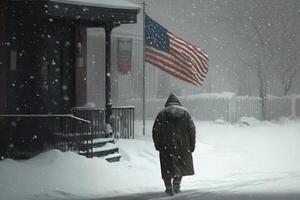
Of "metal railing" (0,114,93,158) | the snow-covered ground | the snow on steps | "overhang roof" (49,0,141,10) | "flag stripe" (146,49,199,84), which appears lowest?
the snow-covered ground

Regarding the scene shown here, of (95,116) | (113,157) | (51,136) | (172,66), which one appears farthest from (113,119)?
(51,136)

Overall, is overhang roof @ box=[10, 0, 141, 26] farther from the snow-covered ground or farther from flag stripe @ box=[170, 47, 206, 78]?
the snow-covered ground

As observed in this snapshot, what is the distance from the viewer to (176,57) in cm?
2236

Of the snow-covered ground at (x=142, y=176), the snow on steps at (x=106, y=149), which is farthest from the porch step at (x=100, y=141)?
the snow-covered ground at (x=142, y=176)

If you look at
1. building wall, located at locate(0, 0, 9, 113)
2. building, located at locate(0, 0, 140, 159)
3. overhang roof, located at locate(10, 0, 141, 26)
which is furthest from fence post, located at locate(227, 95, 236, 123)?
building wall, located at locate(0, 0, 9, 113)

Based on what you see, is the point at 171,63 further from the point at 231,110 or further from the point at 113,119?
the point at 231,110

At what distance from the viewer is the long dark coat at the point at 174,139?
12.6 metres

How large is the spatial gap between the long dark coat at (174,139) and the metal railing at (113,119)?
16.3 feet

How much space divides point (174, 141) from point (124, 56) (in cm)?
1773

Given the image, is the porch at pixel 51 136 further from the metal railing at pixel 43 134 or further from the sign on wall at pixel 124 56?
the sign on wall at pixel 124 56

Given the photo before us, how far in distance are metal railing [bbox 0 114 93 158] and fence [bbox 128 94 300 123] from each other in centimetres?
1950

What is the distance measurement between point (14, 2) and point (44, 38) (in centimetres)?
163

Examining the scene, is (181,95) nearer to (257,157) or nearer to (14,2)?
(257,157)

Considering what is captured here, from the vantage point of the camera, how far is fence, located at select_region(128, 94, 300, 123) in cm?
3703
